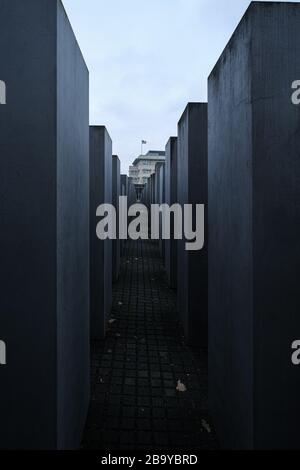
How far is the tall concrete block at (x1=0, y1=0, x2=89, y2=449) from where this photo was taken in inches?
113

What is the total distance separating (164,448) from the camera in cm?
417

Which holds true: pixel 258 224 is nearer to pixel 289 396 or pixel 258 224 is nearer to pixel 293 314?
pixel 293 314

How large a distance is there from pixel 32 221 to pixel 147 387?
3.68 m

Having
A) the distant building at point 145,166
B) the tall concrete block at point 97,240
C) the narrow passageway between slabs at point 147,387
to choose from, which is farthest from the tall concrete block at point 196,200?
the distant building at point 145,166

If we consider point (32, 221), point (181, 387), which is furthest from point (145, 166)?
point (32, 221)

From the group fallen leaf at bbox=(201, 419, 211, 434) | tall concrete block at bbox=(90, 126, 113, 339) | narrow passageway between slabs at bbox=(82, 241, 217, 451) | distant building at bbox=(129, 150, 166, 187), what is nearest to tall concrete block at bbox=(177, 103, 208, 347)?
narrow passageway between slabs at bbox=(82, 241, 217, 451)

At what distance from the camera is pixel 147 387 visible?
18.4ft

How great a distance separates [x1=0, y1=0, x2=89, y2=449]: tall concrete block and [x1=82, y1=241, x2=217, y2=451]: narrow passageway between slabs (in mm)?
1511

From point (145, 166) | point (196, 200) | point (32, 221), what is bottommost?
point (32, 221)

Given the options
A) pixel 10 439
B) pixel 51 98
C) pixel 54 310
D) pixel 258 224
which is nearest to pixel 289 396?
pixel 258 224

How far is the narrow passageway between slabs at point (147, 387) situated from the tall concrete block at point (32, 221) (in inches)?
59.5

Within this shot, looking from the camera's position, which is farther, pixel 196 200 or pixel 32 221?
pixel 196 200

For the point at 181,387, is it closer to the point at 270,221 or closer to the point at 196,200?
the point at 196,200

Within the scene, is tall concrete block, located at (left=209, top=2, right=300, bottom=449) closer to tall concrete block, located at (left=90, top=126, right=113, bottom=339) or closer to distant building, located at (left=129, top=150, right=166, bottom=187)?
tall concrete block, located at (left=90, top=126, right=113, bottom=339)
